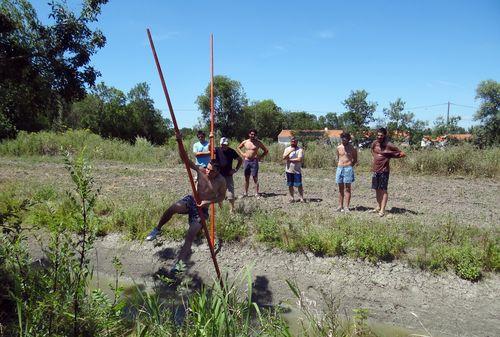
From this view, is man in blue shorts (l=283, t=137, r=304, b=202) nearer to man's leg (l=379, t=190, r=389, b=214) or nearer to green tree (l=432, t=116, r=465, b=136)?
man's leg (l=379, t=190, r=389, b=214)

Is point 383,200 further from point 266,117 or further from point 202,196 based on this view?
point 266,117

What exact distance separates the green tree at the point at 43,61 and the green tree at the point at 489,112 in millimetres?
32772

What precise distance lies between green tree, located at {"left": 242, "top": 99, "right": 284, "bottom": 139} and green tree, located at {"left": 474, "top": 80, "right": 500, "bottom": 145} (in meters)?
30.2

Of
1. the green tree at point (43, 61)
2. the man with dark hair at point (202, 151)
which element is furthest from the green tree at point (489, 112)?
the green tree at point (43, 61)

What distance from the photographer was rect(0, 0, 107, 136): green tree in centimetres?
406

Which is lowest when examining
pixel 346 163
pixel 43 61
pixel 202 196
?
pixel 202 196

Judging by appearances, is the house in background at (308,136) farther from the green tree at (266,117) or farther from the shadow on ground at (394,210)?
the shadow on ground at (394,210)

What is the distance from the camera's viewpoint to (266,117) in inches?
2495

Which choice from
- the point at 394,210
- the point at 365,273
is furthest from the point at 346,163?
the point at 365,273

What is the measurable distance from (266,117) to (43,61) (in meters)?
59.7

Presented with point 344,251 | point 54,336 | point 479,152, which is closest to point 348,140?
point 344,251

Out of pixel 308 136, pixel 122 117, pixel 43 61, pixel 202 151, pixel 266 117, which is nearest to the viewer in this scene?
pixel 43 61

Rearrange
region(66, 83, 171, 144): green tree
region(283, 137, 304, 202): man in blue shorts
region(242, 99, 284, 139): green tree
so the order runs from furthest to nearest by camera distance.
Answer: region(242, 99, 284, 139): green tree, region(66, 83, 171, 144): green tree, region(283, 137, 304, 202): man in blue shorts

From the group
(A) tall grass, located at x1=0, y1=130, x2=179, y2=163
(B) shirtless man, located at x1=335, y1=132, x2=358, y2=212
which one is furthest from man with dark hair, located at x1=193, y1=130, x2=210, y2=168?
(A) tall grass, located at x1=0, y1=130, x2=179, y2=163
